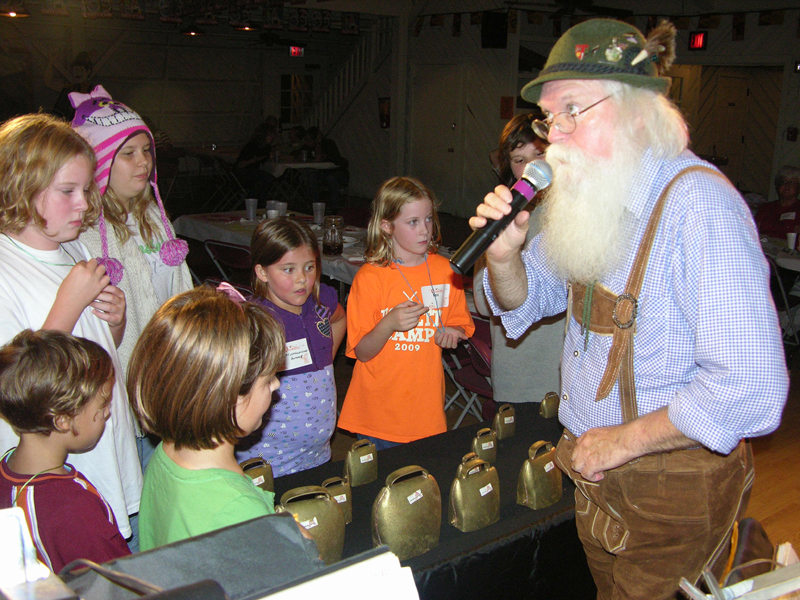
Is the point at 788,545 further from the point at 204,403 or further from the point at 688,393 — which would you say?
the point at 204,403

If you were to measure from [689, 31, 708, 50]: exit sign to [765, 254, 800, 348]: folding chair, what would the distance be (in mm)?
5819

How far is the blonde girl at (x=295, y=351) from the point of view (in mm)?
2330

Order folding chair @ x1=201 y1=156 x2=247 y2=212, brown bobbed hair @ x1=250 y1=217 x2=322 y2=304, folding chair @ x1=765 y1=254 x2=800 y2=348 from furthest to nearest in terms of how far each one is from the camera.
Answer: folding chair @ x1=201 y1=156 x2=247 y2=212 → folding chair @ x1=765 y1=254 x2=800 y2=348 → brown bobbed hair @ x1=250 y1=217 x2=322 y2=304

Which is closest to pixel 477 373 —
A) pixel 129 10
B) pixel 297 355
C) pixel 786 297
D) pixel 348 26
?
pixel 297 355

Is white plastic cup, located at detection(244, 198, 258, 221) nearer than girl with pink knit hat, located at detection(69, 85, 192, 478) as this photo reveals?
No

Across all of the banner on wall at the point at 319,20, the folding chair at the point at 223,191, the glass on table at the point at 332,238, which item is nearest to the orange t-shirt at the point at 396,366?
the glass on table at the point at 332,238

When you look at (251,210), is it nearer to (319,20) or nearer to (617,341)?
(617,341)

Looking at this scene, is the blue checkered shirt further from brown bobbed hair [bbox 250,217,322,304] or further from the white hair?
brown bobbed hair [bbox 250,217,322,304]

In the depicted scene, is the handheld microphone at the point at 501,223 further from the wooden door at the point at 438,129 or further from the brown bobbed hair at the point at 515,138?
the wooden door at the point at 438,129

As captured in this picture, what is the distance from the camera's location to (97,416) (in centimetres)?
152

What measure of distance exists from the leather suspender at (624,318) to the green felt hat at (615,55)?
0.23 metres

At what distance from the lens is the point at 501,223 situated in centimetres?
137

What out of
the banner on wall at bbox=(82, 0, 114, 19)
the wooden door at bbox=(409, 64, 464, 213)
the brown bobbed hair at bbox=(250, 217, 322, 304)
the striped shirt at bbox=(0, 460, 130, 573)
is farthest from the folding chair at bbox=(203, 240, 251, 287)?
the wooden door at bbox=(409, 64, 464, 213)

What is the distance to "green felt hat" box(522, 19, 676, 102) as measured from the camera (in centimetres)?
125
